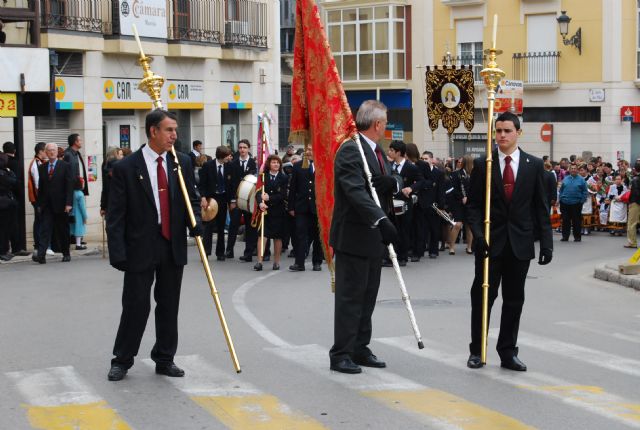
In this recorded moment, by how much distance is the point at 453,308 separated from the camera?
1321cm

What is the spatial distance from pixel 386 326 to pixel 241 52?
71.9 feet

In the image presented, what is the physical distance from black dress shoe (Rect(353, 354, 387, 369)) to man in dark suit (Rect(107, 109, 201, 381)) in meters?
1.39

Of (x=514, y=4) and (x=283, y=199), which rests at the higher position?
(x=514, y=4)

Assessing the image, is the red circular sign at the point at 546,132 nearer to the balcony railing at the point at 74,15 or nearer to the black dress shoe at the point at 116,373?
the balcony railing at the point at 74,15

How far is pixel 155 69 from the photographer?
29344mm

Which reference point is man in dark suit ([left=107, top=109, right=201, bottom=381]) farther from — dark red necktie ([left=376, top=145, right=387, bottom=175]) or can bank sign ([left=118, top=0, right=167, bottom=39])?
can bank sign ([left=118, top=0, right=167, bottom=39])

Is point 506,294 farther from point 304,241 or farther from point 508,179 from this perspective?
point 304,241

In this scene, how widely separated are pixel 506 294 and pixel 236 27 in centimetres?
2444

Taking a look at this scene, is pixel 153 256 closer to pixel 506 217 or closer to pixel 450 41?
pixel 506 217

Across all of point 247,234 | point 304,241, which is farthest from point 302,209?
point 247,234

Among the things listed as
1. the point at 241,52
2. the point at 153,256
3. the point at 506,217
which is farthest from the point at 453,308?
the point at 241,52

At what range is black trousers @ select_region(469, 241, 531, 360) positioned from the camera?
910 centimetres

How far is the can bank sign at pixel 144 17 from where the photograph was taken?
2759cm

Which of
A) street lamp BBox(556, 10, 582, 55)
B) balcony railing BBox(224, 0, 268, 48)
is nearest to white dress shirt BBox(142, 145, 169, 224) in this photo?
balcony railing BBox(224, 0, 268, 48)
